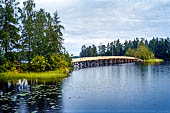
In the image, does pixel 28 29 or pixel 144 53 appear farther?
pixel 144 53

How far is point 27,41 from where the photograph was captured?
4447 cm

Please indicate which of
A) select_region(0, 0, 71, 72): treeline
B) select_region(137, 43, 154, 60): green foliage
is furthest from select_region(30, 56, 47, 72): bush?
select_region(137, 43, 154, 60): green foliage

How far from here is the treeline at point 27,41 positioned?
Result: 41125 millimetres

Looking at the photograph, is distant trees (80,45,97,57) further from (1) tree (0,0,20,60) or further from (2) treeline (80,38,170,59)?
(1) tree (0,0,20,60)

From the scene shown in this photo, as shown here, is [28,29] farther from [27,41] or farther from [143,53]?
[143,53]

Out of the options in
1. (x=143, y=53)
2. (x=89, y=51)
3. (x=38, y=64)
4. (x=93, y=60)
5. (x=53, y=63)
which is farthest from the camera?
(x=89, y=51)

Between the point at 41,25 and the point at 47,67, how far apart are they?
986 cm

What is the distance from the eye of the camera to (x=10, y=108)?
637 inches

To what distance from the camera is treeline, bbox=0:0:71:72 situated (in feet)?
135

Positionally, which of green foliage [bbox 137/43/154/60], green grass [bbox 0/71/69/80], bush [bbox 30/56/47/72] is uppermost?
green foliage [bbox 137/43/154/60]

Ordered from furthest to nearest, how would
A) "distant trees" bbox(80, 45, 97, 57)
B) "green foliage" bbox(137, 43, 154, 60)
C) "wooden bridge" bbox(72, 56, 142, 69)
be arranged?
"distant trees" bbox(80, 45, 97, 57), "green foliage" bbox(137, 43, 154, 60), "wooden bridge" bbox(72, 56, 142, 69)

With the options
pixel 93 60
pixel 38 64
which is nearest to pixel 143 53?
pixel 93 60

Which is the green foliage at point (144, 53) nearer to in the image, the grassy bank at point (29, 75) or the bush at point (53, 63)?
the bush at point (53, 63)

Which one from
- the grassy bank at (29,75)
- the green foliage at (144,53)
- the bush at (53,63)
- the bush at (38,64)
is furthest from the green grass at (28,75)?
the green foliage at (144,53)
